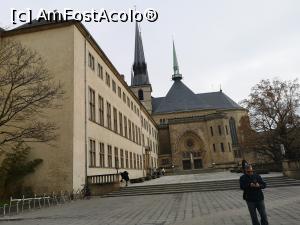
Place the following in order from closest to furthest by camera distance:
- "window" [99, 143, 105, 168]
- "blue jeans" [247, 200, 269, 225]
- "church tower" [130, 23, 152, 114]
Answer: "blue jeans" [247, 200, 269, 225] < "window" [99, 143, 105, 168] < "church tower" [130, 23, 152, 114]

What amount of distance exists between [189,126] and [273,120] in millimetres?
33408

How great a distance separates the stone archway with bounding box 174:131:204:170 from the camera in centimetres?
6850

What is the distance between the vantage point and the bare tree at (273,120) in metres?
35.4

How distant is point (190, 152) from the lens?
69.1 metres

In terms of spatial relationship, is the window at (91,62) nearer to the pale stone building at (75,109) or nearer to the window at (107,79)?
the pale stone building at (75,109)

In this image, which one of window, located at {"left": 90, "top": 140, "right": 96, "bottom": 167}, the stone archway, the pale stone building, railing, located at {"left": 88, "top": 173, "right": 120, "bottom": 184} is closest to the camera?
the pale stone building

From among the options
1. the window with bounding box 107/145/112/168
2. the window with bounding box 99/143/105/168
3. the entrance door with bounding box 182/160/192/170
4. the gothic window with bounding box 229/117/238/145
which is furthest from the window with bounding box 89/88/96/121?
the gothic window with bounding box 229/117/238/145

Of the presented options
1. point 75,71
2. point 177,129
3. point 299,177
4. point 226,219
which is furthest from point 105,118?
point 177,129

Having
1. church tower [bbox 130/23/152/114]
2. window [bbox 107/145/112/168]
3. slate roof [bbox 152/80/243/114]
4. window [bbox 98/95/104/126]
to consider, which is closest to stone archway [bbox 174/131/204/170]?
slate roof [bbox 152/80/243/114]

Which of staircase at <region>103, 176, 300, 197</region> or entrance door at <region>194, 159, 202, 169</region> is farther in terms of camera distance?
entrance door at <region>194, 159, 202, 169</region>

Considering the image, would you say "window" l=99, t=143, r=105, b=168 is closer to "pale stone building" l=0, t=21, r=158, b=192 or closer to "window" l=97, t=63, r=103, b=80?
"pale stone building" l=0, t=21, r=158, b=192

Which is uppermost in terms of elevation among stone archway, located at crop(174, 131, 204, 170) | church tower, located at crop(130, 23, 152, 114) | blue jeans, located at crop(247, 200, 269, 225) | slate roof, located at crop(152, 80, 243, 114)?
church tower, located at crop(130, 23, 152, 114)

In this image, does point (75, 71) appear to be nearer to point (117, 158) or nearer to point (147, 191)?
point (147, 191)

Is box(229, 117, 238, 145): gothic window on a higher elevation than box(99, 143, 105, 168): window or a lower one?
higher
